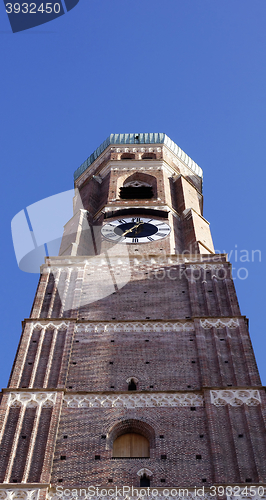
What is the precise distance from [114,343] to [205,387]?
11.6 feet

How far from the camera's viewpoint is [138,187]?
3456cm

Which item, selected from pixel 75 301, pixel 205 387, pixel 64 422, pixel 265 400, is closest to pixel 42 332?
pixel 75 301

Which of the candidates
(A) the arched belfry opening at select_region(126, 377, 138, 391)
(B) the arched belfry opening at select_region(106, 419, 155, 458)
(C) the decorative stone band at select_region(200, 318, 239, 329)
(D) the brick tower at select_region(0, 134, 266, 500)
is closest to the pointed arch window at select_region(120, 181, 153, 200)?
(D) the brick tower at select_region(0, 134, 266, 500)

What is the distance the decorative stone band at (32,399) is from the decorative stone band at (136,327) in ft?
11.2

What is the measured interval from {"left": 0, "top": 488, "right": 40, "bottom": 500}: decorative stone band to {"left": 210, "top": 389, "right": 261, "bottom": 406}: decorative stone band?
5212 millimetres

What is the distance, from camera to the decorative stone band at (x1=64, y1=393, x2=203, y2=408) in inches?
754

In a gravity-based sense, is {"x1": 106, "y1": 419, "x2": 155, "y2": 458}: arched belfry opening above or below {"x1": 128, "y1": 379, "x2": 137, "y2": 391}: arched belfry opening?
below

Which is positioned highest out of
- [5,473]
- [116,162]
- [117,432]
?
[116,162]

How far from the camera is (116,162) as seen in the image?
36969 mm

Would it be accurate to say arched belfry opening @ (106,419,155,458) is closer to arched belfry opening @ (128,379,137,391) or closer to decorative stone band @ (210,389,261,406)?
arched belfry opening @ (128,379,137,391)

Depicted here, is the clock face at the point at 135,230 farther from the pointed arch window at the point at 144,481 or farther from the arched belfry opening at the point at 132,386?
the pointed arch window at the point at 144,481

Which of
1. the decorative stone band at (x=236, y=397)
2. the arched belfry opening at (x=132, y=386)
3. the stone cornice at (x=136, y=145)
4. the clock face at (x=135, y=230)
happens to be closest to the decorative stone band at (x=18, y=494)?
the arched belfry opening at (x=132, y=386)

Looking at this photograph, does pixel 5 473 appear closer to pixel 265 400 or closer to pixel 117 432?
pixel 117 432

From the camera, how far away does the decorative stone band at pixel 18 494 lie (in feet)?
53.5
